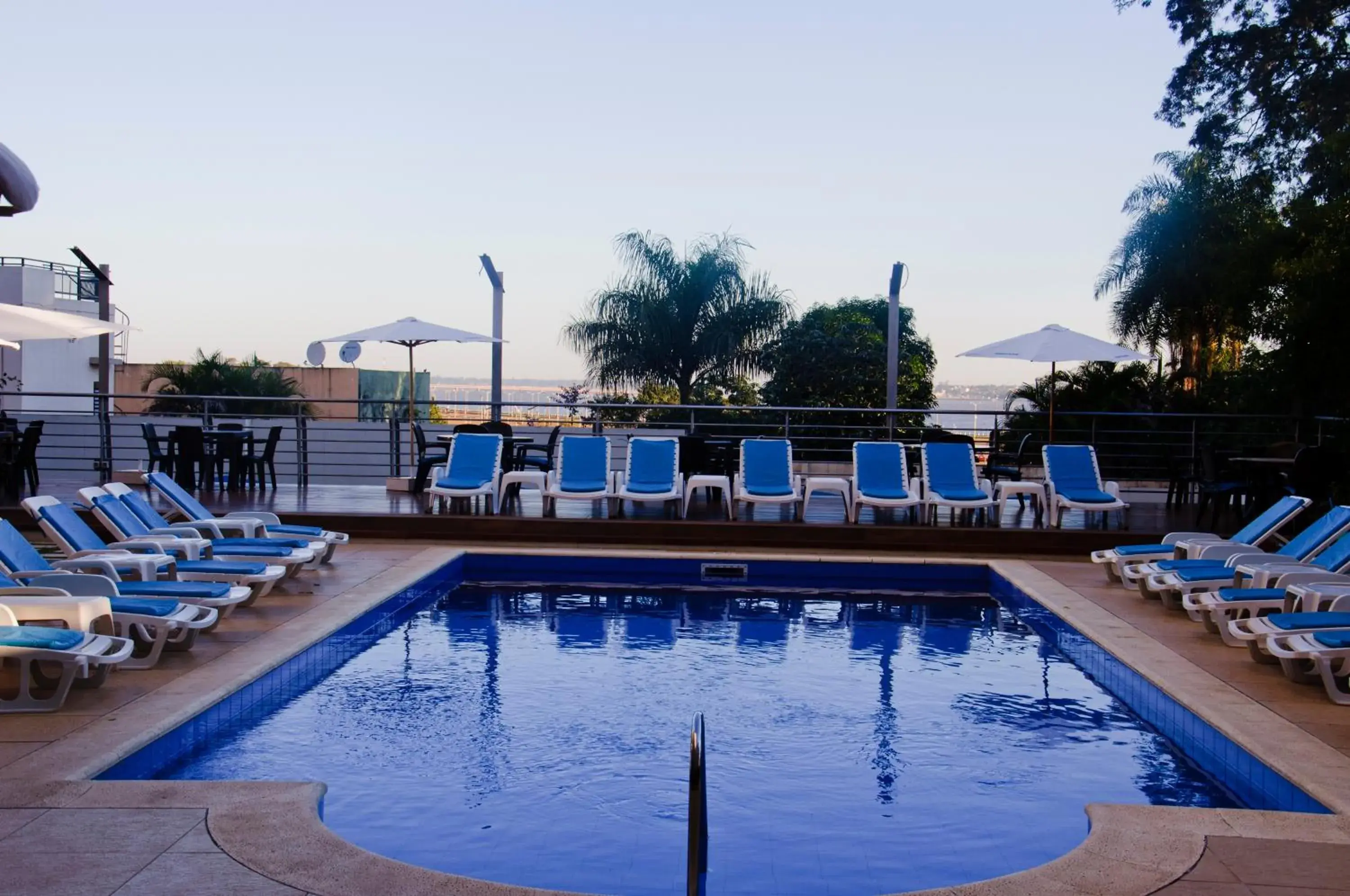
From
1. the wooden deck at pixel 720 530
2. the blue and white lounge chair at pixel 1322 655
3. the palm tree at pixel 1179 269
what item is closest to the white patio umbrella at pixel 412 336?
the wooden deck at pixel 720 530

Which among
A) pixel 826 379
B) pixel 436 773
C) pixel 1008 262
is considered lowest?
pixel 436 773

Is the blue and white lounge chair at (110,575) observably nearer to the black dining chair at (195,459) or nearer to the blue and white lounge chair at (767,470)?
the blue and white lounge chair at (767,470)

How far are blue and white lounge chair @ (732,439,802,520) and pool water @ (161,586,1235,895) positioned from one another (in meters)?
3.17

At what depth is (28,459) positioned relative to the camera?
1182 centimetres

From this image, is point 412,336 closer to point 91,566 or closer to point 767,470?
point 767,470

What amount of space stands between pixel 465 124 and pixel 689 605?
13.2 meters

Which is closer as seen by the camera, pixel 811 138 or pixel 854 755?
pixel 854 755

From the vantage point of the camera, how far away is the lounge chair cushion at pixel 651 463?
10.9 metres

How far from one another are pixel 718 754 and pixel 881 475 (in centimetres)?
618

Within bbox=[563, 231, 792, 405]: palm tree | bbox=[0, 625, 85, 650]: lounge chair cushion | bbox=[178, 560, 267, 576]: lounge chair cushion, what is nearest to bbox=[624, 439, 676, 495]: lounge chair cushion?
bbox=[178, 560, 267, 576]: lounge chair cushion

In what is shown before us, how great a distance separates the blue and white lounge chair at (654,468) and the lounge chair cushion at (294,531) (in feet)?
9.72

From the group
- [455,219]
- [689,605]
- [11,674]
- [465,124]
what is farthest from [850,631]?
[455,219]

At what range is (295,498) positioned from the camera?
11.7 meters

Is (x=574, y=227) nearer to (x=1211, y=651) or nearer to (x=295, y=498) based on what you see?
(x=295, y=498)
